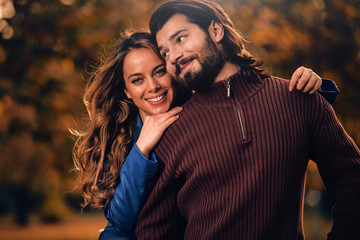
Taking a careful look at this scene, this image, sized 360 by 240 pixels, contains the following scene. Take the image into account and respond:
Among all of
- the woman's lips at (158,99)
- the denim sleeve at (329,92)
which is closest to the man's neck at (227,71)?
the denim sleeve at (329,92)

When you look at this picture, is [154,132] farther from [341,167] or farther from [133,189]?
[341,167]

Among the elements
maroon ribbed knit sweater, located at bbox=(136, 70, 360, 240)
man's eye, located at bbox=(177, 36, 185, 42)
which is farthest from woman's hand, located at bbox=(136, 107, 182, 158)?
man's eye, located at bbox=(177, 36, 185, 42)

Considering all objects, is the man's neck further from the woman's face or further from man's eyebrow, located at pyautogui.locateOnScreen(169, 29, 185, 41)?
the woman's face

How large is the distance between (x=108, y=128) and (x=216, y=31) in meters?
1.26

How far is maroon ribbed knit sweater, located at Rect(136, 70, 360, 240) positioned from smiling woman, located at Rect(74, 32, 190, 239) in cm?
33

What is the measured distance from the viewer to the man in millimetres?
2238

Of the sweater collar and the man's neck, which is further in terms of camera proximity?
the man's neck

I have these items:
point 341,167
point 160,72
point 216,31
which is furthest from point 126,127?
point 341,167

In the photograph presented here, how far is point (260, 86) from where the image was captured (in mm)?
2389

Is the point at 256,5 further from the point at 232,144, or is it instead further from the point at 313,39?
the point at 232,144

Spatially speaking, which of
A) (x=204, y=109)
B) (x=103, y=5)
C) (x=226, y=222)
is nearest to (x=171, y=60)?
(x=204, y=109)

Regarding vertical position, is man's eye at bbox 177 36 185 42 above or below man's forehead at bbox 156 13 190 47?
below

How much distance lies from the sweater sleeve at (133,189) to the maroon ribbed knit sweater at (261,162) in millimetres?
254

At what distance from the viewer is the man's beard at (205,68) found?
240cm
